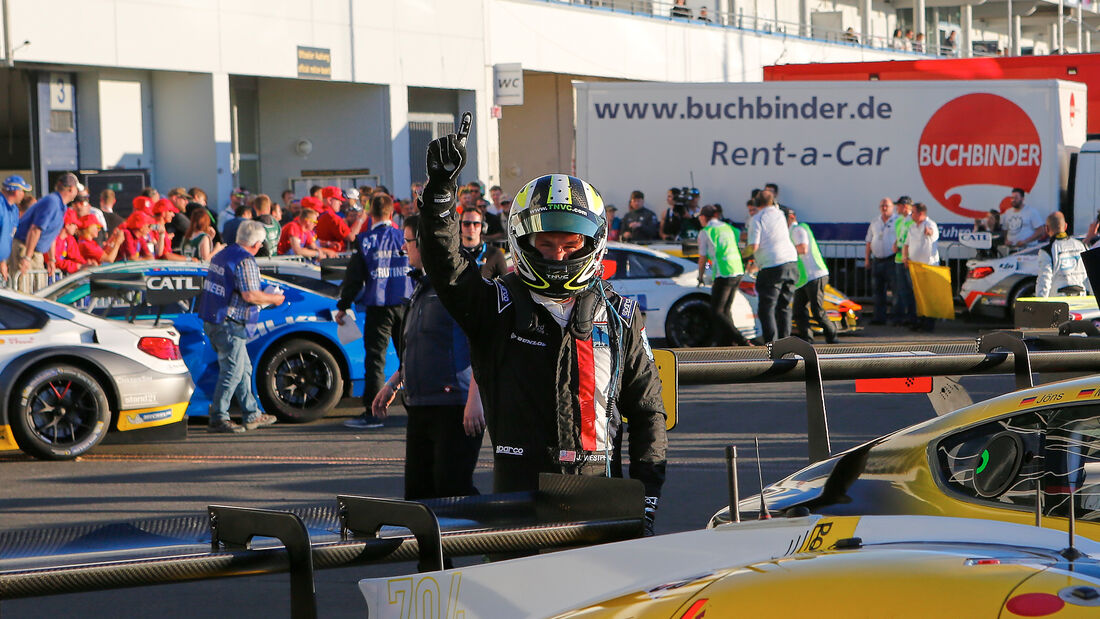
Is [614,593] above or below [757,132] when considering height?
below

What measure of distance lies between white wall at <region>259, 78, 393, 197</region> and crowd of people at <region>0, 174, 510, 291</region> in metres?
12.1

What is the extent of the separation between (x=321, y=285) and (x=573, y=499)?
27.9 feet

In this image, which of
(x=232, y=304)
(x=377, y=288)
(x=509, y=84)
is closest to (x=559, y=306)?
(x=377, y=288)

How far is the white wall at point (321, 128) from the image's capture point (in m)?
30.0

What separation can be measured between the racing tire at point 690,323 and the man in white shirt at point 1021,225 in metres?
5.41

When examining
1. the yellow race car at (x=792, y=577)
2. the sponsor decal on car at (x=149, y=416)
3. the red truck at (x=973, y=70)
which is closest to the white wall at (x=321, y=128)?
the red truck at (x=973, y=70)

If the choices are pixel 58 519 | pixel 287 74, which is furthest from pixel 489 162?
pixel 58 519

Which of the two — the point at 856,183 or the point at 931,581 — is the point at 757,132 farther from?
the point at 931,581

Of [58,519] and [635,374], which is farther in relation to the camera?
[58,519]

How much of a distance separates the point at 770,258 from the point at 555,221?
1100cm

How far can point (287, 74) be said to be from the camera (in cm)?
2702

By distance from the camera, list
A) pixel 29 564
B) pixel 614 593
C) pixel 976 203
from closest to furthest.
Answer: pixel 614 593 < pixel 29 564 < pixel 976 203

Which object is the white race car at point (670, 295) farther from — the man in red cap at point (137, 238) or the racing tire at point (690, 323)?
the man in red cap at point (137, 238)

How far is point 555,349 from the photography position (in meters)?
3.70
